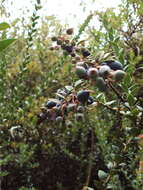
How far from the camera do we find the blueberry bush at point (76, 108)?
73 cm

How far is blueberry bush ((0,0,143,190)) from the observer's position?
0.73 metres

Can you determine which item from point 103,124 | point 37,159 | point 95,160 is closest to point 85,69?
point 103,124

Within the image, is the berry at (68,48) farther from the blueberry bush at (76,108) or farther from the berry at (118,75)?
the berry at (118,75)

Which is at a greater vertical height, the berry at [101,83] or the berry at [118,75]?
the berry at [118,75]

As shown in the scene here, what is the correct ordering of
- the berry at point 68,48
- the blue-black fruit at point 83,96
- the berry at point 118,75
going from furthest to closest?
1. the berry at point 68,48
2. the blue-black fruit at point 83,96
3. the berry at point 118,75

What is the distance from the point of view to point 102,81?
0.57 metres

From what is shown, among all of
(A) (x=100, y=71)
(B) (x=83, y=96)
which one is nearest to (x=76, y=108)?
(B) (x=83, y=96)

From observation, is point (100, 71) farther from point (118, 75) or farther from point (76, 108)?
point (76, 108)

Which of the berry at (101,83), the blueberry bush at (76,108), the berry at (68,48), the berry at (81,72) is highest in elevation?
the berry at (68,48)

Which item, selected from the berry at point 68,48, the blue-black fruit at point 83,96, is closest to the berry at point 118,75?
the blue-black fruit at point 83,96

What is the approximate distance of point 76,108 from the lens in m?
0.78

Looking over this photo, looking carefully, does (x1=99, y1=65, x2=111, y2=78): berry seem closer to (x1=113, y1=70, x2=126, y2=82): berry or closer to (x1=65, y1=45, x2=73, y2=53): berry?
(x1=113, y1=70, x2=126, y2=82): berry

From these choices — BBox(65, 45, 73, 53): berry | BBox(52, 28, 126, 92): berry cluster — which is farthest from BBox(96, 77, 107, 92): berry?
BBox(65, 45, 73, 53): berry

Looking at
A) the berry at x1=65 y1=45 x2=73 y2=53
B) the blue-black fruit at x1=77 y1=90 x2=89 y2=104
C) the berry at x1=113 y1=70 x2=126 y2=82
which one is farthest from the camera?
the berry at x1=65 y1=45 x2=73 y2=53
